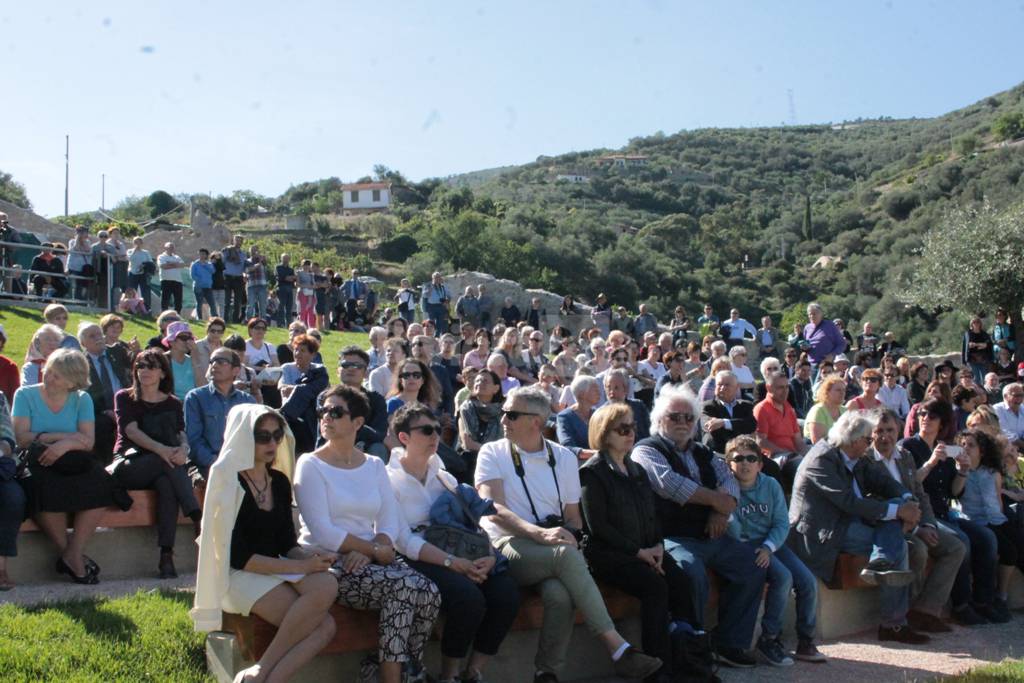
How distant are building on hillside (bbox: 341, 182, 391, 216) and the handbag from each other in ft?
260

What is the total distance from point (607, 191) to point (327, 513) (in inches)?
3895

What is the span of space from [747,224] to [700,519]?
254 ft

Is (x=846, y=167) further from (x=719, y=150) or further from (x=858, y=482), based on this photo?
(x=858, y=482)

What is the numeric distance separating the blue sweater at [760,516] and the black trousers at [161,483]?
3.52 meters

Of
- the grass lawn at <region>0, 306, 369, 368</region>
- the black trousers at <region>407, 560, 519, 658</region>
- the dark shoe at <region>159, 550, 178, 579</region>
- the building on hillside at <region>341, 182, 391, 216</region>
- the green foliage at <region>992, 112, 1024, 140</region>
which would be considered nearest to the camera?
the black trousers at <region>407, 560, 519, 658</region>

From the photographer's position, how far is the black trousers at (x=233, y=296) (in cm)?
1908

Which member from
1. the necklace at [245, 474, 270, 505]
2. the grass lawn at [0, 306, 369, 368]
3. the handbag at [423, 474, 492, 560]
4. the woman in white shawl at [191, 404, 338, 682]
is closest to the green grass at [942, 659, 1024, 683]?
the handbag at [423, 474, 492, 560]

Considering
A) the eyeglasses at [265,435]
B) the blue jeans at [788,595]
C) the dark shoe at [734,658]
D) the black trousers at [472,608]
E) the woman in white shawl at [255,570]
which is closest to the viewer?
the woman in white shawl at [255,570]

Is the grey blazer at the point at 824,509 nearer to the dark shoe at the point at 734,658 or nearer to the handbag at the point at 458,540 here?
the dark shoe at the point at 734,658

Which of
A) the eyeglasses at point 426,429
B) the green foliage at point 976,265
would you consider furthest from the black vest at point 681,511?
the green foliage at point 976,265

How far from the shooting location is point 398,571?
5.01 m

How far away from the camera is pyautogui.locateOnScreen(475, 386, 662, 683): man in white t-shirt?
5430mm

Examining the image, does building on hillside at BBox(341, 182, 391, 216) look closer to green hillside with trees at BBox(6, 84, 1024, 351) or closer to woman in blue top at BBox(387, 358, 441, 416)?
green hillside with trees at BBox(6, 84, 1024, 351)

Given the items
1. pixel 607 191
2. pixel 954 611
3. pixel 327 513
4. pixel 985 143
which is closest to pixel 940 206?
pixel 985 143
